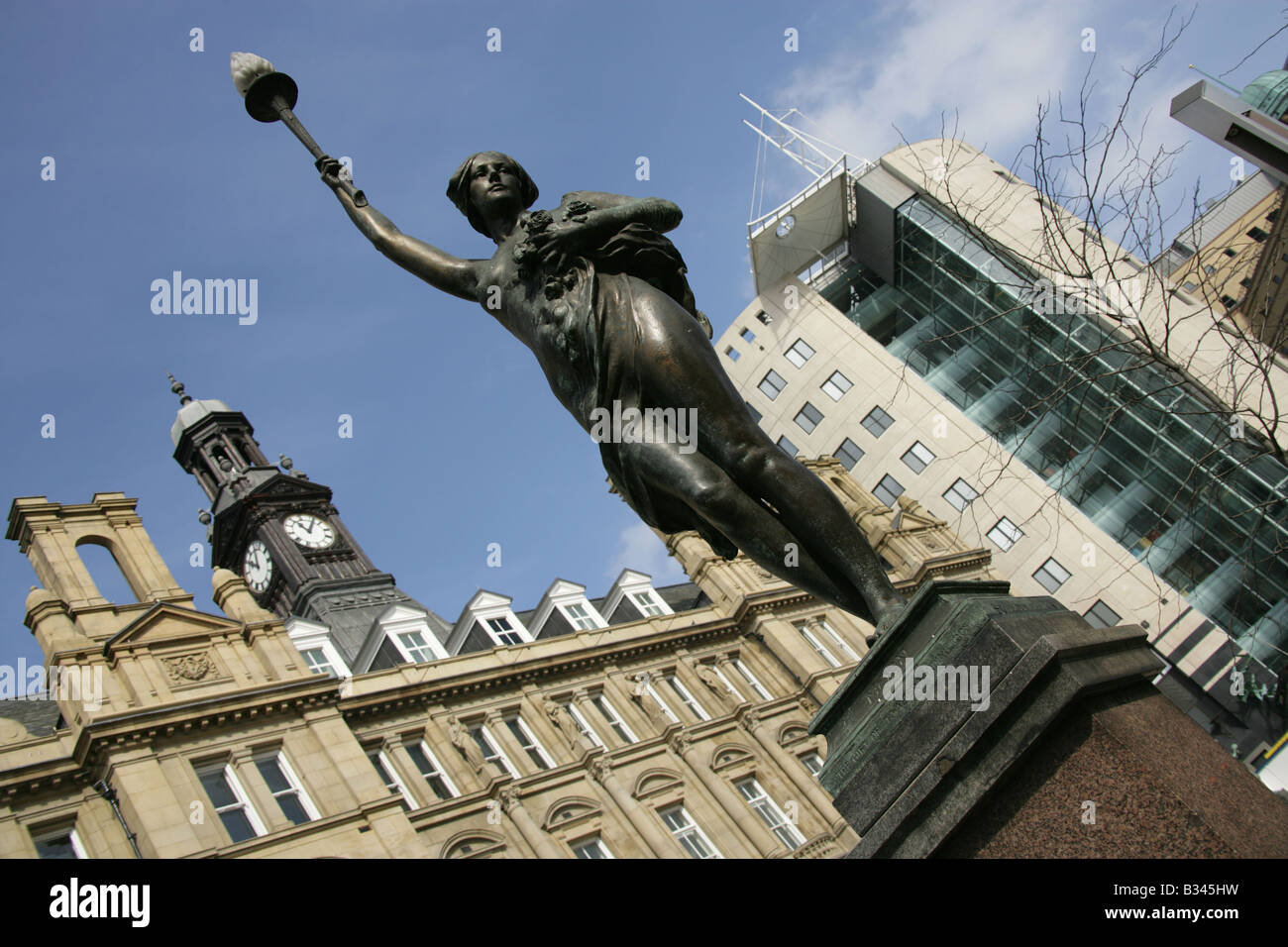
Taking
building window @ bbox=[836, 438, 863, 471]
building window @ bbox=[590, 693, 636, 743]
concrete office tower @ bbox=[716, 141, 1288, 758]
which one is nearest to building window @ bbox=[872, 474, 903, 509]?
concrete office tower @ bbox=[716, 141, 1288, 758]

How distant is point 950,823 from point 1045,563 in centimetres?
4419

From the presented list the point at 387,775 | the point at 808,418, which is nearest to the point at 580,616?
the point at 387,775

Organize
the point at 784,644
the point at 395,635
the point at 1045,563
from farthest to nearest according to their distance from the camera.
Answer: the point at 1045,563, the point at 784,644, the point at 395,635

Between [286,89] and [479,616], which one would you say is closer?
[286,89]

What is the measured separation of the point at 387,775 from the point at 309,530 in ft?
97.3

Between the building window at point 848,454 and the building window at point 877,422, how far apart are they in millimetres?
1032

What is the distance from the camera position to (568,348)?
5.77 metres

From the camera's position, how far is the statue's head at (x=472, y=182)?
653 centimetres

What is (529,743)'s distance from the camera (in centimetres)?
3023

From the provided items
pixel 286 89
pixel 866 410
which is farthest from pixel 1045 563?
pixel 286 89

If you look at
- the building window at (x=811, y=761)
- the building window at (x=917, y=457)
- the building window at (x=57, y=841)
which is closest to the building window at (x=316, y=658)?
the building window at (x=57, y=841)
